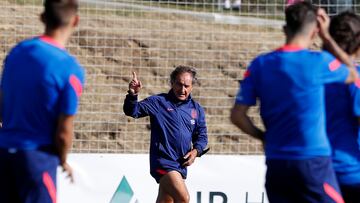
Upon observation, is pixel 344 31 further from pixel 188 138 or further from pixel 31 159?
pixel 188 138

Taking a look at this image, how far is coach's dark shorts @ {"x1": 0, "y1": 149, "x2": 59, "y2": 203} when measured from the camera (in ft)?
17.4

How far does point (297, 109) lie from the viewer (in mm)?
5344

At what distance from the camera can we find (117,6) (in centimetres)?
1384

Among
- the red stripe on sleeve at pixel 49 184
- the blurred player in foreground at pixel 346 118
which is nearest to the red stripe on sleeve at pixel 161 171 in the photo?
the blurred player in foreground at pixel 346 118

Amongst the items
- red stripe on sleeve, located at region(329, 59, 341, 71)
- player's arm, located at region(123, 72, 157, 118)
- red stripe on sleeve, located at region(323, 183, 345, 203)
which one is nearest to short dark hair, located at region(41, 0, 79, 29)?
red stripe on sleeve, located at region(329, 59, 341, 71)

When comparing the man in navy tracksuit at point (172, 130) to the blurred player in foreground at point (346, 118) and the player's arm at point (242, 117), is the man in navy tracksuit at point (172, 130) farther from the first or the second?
the player's arm at point (242, 117)

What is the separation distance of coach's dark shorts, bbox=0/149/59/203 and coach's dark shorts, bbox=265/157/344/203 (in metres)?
1.25

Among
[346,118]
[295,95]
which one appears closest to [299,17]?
[295,95]

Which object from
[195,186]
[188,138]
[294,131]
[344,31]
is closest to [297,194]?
[294,131]

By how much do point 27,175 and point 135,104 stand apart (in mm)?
3782

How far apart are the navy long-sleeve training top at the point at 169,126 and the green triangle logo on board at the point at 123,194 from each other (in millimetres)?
1393

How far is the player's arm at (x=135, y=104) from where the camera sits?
898 centimetres

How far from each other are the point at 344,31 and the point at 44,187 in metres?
2.05

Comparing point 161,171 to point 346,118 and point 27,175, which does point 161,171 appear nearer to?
point 346,118
